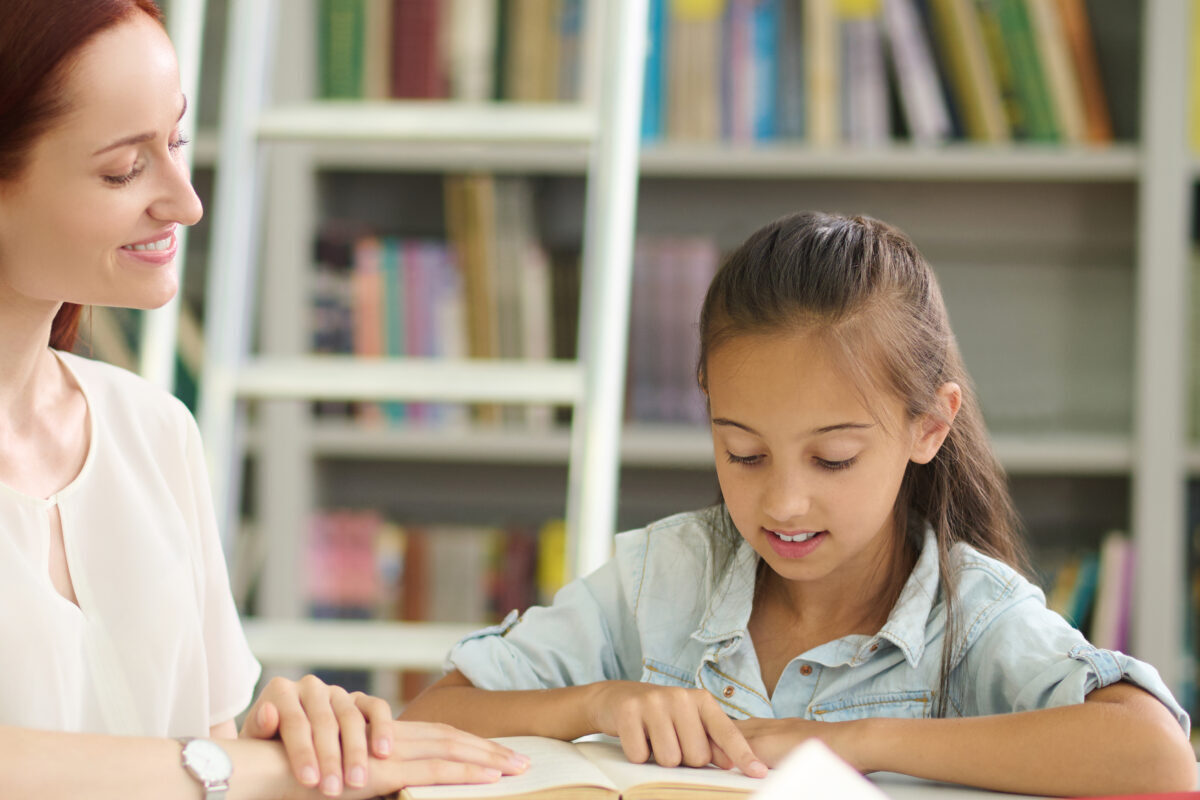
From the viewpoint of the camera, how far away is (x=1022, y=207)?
2.30m

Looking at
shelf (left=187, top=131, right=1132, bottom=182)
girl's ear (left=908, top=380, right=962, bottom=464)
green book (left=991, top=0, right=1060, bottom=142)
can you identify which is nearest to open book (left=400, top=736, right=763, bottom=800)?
girl's ear (left=908, top=380, right=962, bottom=464)

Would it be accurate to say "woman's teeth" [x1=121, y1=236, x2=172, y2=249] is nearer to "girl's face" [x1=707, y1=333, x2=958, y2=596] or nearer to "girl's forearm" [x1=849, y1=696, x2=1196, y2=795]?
"girl's face" [x1=707, y1=333, x2=958, y2=596]

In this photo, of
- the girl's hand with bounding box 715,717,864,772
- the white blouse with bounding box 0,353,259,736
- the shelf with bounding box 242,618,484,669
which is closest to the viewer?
the girl's hand with bounding box 715,717,864,772

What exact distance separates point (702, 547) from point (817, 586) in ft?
0.34

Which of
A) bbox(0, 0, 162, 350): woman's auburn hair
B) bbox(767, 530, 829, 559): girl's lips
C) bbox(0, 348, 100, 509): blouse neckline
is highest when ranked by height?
bbox(0, 0, 162, 350): woman's auburn hair

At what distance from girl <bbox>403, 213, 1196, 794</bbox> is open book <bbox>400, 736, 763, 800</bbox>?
3cm

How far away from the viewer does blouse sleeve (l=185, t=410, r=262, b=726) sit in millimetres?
1038

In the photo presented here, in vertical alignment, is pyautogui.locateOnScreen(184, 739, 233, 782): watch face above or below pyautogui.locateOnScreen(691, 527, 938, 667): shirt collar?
below

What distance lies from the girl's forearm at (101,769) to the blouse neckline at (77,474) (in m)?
0.25

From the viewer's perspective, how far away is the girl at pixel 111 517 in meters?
0.73

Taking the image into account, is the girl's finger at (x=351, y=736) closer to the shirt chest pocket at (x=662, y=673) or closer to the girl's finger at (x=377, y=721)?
the girl's finger at (x=377, y=721)

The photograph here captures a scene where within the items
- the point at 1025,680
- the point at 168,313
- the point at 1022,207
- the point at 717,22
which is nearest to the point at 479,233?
the point at 717,22

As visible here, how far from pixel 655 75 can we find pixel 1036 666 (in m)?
1.48

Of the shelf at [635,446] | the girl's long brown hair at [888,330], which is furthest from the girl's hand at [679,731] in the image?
the shelf at [635,446]
